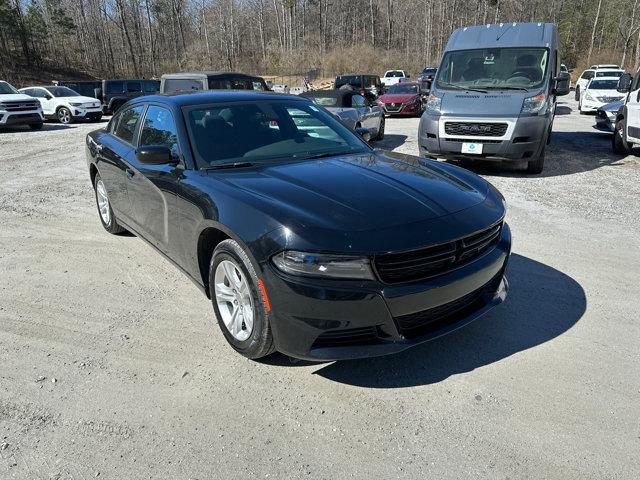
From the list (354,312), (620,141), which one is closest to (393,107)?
(620,141)

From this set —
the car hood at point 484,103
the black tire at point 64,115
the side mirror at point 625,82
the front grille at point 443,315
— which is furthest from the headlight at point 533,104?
the black tire at point 64,115

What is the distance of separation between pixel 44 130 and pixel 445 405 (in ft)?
64.1

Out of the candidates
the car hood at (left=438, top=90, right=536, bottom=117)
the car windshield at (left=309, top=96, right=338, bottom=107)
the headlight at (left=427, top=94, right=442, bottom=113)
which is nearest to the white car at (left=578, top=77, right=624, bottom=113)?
the car windshield at (left=309, top=96, right=338, bottom=107)

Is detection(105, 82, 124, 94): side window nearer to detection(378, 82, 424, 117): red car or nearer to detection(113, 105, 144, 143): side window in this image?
detection(378, 82, 424, 117): red car

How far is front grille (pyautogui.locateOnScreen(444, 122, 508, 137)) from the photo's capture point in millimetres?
→ 7844

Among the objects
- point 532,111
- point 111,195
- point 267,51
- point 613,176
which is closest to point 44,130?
point 111,195

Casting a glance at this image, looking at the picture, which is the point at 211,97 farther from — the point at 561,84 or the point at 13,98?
the point at 13,98

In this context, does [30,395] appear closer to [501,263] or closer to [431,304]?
[431,304]

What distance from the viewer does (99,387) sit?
9.04 feet

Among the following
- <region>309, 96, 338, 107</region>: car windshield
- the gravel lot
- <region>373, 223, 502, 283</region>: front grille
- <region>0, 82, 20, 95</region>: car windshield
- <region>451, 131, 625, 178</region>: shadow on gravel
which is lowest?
<region>451, 131, 625, 178</region>: shadow on gravel

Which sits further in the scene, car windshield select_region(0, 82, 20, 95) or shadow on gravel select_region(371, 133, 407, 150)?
car windshield select_region(0, 82, 20, 95)

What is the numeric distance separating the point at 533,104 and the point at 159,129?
256 inches

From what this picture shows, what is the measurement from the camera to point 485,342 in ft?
10.2

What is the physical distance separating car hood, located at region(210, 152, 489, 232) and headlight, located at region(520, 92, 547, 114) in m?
5.20
